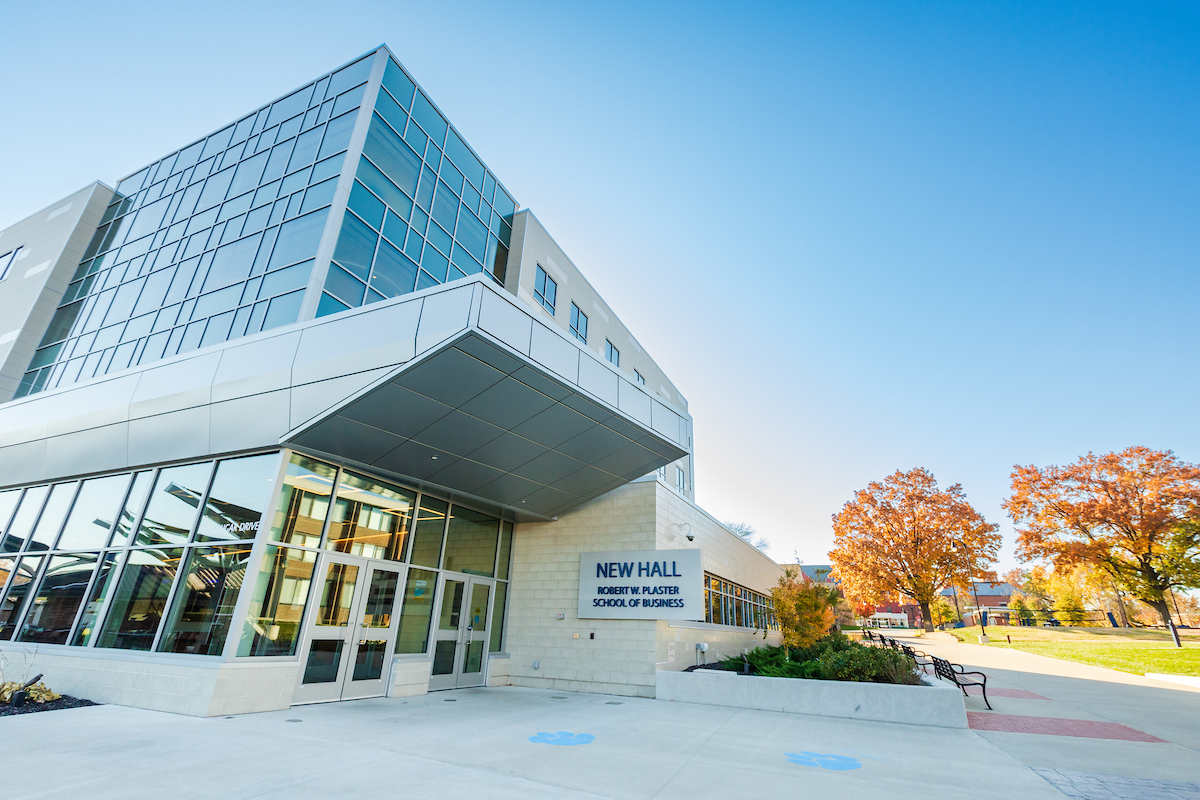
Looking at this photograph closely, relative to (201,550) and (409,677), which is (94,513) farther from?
(409,677)

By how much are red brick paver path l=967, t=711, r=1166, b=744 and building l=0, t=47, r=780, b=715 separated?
5.82 metres

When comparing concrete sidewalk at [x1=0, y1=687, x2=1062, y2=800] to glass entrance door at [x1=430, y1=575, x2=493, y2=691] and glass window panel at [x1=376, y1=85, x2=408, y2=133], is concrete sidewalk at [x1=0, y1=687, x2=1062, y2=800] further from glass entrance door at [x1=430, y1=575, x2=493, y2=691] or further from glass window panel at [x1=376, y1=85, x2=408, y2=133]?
glass window panel at [x1=376, y1=85, x2=408, y2=133]

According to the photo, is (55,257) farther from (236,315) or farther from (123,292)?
(236,315)

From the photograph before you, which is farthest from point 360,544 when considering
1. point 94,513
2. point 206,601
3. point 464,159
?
point 464,159

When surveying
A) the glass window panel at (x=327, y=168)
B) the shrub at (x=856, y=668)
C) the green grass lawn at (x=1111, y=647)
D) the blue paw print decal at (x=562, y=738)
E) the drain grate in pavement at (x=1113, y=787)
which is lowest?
the blue paw print decal at (x=562, y=738)

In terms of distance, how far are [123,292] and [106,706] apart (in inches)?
531

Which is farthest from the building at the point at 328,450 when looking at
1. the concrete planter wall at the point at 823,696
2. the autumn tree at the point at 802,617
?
the autumn tree at the point at 802,617

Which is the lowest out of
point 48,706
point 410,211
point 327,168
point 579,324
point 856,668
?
point 48,706

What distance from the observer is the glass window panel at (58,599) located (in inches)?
430

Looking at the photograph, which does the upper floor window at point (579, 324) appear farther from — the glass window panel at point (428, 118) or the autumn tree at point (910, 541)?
the autumn tree at point (910, 541)

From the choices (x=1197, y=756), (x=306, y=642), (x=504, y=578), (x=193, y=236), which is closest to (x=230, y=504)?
(x=306, y=642)

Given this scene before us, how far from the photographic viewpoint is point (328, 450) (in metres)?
10.1

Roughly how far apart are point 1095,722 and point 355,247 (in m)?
18.2

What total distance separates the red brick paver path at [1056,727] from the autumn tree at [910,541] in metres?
31.4
